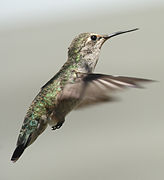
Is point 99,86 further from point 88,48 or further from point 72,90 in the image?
point 88,48

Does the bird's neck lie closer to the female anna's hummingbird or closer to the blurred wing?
the female anna's hummingbird

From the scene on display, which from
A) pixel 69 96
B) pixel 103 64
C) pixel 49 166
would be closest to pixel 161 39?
pixel 103 64

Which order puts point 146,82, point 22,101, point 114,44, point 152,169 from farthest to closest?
1. point 114,44
2. point 22,101
3. point 152,169
4. point 146,82

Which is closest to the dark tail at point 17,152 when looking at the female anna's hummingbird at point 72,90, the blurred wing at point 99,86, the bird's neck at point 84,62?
the female anna's hummingbird at point 72,90

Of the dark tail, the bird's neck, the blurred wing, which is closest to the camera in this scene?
the blurred wing

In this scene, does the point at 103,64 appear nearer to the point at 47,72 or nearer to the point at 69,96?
the point at 47,72

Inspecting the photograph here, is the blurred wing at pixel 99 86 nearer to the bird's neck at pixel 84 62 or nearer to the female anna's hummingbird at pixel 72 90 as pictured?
the female anna's hummingbird at pixel 72 90

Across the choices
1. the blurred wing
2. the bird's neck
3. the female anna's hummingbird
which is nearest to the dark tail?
the female anna's hummingbird
